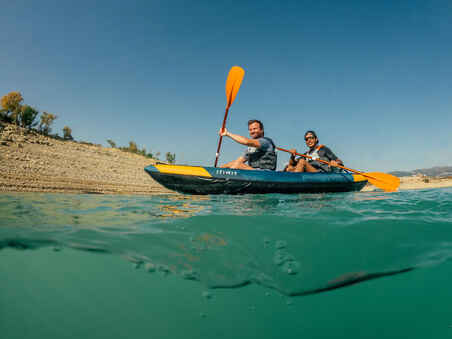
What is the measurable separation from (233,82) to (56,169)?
5650 millimetres

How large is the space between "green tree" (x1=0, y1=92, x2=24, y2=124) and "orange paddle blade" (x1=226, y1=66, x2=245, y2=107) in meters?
10.4

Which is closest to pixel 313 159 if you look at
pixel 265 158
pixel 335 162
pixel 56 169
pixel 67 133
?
pixel 335 162

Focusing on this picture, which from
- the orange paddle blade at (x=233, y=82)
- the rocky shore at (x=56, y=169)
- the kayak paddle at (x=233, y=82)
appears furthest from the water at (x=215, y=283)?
the orange paddle blade at (x=233, y=82)

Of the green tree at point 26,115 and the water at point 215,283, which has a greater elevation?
the green tree at point 26,115

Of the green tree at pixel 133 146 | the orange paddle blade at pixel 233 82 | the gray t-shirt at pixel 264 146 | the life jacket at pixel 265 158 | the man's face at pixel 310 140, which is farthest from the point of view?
the green tree at pixel 133 146

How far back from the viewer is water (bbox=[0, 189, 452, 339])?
222cm

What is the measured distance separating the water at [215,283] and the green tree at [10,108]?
11012mm

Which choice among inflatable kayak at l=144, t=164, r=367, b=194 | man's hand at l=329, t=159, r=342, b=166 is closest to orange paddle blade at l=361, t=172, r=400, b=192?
man's hand at l=329, t=159, r=342, b=166

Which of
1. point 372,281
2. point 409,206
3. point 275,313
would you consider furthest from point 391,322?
point 409,206

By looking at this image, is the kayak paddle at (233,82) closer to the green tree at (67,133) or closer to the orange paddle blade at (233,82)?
the orange paddle blade at (233,82)

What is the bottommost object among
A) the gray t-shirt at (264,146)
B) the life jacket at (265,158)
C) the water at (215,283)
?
the water at (215,283)

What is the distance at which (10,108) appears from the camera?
36.6 ft

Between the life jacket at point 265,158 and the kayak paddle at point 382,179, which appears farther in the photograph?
the kayak paddle at point 382,179

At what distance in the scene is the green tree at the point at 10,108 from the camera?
10891mm
